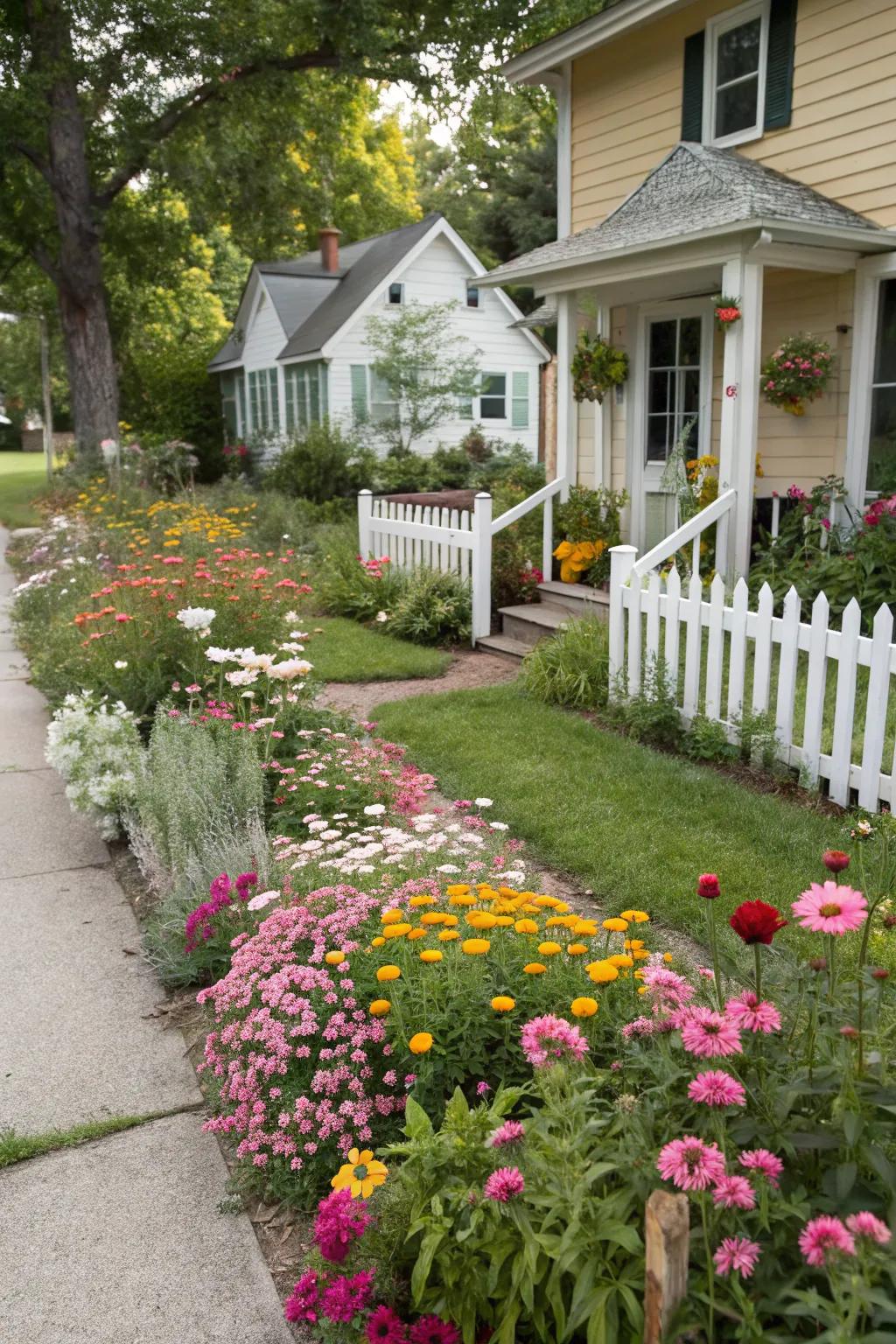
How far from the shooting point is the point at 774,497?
9.01 metres

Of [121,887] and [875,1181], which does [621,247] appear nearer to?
[121,887]

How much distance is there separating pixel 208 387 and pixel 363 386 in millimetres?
8171

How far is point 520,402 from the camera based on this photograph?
81.5 ft

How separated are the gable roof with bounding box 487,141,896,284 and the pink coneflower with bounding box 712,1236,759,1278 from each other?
711 cm

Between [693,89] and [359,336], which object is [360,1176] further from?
[359,336]

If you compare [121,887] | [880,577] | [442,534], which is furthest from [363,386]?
[121,887]

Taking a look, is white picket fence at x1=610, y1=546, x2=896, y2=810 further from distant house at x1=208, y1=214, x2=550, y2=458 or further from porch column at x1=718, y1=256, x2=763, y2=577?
distant house at x1=208, y1=214, x2=550, y2=458

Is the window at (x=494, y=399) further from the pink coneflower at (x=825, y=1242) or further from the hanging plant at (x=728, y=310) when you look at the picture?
the pink coneflower at (x=825, y=1242)

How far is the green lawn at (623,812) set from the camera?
4449 millimetres

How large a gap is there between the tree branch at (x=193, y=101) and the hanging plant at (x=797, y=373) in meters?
13.3

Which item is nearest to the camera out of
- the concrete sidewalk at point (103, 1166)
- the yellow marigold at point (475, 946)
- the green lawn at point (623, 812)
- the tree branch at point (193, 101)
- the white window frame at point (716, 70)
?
the concrete sidewalk at point (103, 1166)

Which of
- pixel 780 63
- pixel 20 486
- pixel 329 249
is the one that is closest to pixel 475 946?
pixel 780 63

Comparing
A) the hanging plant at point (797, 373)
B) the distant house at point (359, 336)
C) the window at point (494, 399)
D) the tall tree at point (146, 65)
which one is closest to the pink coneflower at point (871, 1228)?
the hanging plant at point (797, 373)

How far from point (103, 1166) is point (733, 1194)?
2031 millimetres
